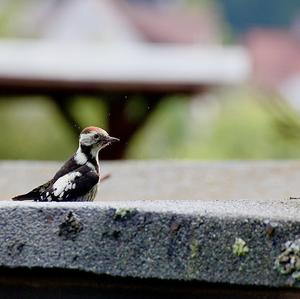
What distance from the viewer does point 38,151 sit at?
11898 mm

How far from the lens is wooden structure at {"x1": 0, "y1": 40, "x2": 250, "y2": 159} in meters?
6.16

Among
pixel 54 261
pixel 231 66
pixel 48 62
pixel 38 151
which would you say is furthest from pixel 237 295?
pixel 38 151

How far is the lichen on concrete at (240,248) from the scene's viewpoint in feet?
4.49

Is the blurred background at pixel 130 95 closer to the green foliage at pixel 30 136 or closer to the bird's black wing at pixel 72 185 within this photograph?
the green foliage at pixel 30 136

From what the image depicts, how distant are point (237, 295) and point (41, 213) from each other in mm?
236

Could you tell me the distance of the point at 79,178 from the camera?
2164mm

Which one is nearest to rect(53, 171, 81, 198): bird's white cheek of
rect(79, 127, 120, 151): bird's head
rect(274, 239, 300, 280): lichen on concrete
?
rect(79, 127, 120, 151): bird's head

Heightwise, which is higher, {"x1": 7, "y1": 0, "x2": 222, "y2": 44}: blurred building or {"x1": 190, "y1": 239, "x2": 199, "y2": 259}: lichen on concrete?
{"x1": 7, "y1": 0, "x2": 222, "y2": 44}: blurred building

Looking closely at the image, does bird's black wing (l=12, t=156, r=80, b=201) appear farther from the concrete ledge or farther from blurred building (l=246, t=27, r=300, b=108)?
blurred building (l=246, t=27, r=300, b=108)

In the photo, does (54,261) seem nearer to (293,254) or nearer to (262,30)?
(293,254)

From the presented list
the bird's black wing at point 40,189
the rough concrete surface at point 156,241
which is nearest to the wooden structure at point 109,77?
the bird's black wing at point 40,189

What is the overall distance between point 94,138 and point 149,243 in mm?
1036

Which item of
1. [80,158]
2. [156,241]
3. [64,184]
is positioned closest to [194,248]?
[156,241]

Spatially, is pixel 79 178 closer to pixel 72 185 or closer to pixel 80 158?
pixel 72 185
